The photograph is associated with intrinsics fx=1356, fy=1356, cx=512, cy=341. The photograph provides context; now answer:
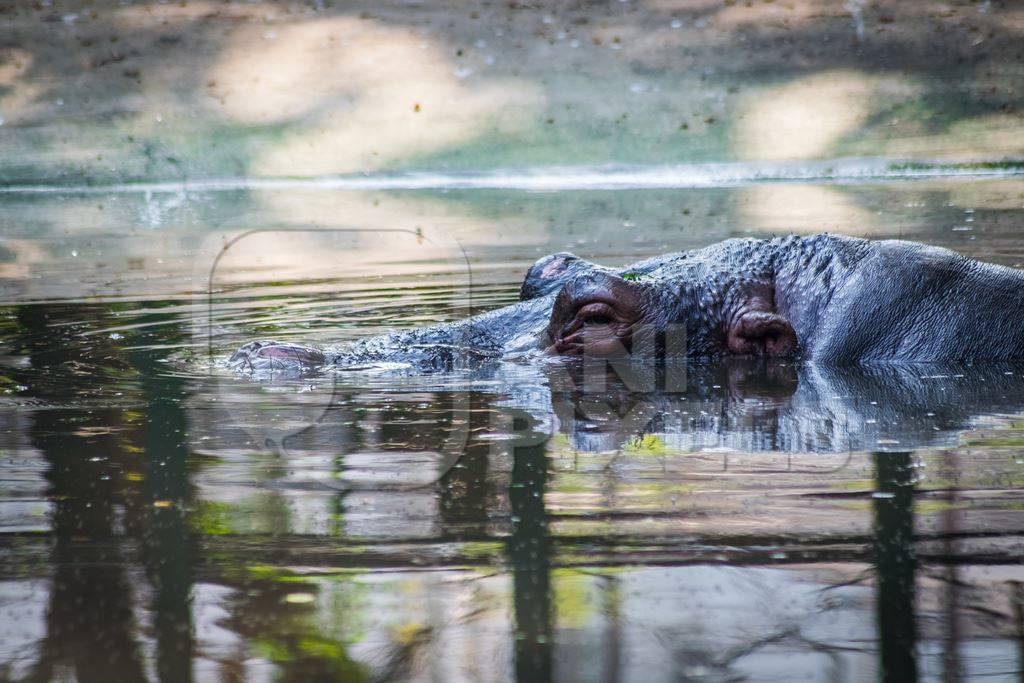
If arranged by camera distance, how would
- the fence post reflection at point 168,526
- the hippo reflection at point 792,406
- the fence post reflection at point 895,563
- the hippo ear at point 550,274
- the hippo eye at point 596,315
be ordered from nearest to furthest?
the fence post reflection at point 895,563, the fence post reflection at point 168,526, the hippo reflection at point 792,406, the hippo eye at point 596,315, the hippo ear at point 550,274

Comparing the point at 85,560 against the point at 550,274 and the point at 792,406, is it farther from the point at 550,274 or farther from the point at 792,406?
the point at 550,274

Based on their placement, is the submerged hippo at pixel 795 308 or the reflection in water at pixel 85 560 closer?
the reflection in water at pixel 85 560

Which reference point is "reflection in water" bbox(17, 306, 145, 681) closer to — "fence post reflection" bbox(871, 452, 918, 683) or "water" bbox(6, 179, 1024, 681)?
"water" bbox(6, 179, 1024, 681)

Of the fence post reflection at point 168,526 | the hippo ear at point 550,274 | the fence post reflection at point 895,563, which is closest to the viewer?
the fence post reflection at point 895,563

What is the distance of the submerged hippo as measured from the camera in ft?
16.6

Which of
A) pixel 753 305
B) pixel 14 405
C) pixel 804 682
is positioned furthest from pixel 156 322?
pixel 804 682

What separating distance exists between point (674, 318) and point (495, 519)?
2068 mm

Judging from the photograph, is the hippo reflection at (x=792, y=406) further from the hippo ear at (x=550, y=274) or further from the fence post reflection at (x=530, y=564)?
the hippo ear at (x=550, y=274)

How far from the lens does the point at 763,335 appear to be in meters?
5.19

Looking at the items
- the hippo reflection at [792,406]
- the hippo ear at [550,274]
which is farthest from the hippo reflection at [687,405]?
the hippo ear at [550,274]

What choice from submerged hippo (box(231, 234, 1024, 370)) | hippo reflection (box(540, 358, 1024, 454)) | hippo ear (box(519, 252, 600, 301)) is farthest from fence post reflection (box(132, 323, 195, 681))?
hippo ear (box(519, 252, 600, 301))

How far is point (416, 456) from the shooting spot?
3.95 meters

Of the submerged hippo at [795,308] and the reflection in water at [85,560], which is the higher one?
the submerged hippo at [795,308]

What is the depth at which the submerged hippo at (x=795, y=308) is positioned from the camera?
5066 millimetres
